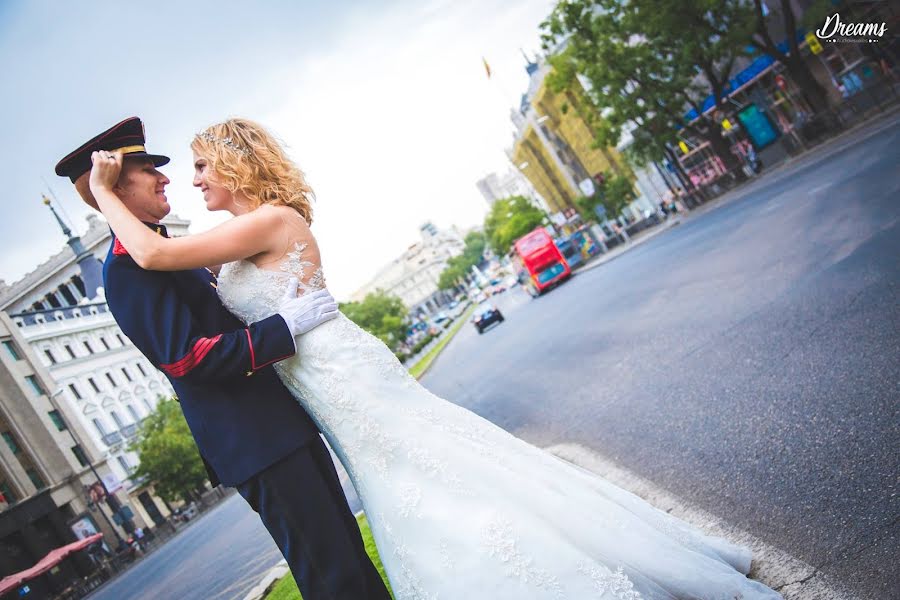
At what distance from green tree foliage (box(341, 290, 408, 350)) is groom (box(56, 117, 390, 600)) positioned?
53.4 meters

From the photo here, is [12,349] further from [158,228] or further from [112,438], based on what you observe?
[158,228]

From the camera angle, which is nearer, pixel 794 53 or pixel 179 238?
pixel 179 238

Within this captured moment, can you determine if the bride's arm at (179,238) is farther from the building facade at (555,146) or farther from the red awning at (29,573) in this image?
the building facade at (555,146)

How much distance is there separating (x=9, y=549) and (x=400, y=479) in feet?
125

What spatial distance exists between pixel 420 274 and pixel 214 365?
170518 mm

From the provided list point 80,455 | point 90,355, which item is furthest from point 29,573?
point 90,355

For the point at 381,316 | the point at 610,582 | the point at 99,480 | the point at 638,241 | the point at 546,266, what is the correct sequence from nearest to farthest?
the point at 610,582 < the point at 638,241 < the point at 546,266 < the point at 99,480 < the point at 381,316

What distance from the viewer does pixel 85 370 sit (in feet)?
152

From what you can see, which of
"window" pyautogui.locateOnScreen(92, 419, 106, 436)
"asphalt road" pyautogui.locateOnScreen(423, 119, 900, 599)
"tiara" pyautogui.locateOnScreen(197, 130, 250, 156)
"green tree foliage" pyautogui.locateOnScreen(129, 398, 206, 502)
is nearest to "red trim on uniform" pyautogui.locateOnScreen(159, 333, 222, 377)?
"tiara" pyautogui.locateOnScreen(197, 130, 250, 156)

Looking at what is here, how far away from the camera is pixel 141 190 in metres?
2.50

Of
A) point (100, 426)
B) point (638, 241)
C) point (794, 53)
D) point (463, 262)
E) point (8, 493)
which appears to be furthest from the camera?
point (463, 262)

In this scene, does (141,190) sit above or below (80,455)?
below

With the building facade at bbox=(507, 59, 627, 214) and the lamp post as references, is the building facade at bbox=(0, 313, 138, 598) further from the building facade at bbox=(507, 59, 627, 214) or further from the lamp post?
the building facade at bbox=(507, 59, 627, 214)

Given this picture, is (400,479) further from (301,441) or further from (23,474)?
(23,474)
